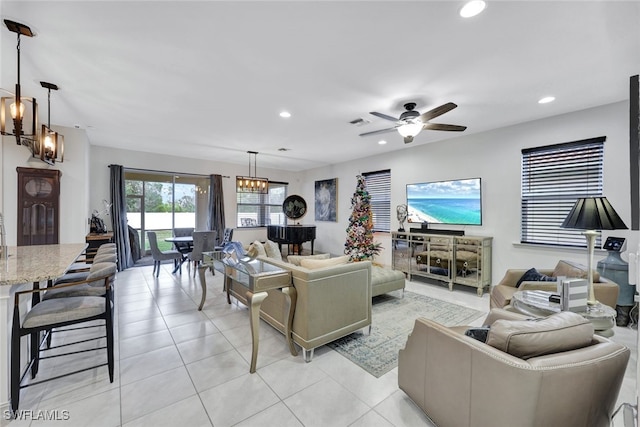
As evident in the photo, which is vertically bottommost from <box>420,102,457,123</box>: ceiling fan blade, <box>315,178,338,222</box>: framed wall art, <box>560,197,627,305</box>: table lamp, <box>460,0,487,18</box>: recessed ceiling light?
<box>560,197,627,305</box>: table lamp

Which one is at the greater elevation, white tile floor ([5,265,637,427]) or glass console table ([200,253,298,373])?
glass console table ([200,253,298,373])

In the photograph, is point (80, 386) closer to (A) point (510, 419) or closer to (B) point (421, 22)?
(A) point (510, 419)

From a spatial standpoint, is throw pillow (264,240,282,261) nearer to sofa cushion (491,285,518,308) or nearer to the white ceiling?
the white ceiling

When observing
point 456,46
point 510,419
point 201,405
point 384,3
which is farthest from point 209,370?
point 456,46

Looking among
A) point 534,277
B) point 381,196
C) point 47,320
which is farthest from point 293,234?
point 47,320

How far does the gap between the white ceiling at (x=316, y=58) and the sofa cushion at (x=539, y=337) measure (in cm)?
206

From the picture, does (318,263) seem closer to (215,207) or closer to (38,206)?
(38,206)

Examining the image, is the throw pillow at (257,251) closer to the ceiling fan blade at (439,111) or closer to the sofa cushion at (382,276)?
the sofa cushion at (382,276)

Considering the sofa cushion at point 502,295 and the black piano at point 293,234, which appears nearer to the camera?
the sofa cushion at point 502,295

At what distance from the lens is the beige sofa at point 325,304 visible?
96.6 inches

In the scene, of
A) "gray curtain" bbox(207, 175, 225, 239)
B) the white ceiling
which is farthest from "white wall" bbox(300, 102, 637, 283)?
"gray curtain" bbox(207, 175, 225, 239)

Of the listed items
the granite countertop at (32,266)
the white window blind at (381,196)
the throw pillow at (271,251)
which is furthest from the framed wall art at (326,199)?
the granite countertop at (32,266)

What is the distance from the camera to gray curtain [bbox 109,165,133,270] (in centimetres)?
588

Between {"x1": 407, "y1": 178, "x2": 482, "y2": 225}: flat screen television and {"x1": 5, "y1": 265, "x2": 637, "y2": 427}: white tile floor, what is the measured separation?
2.40 meters
